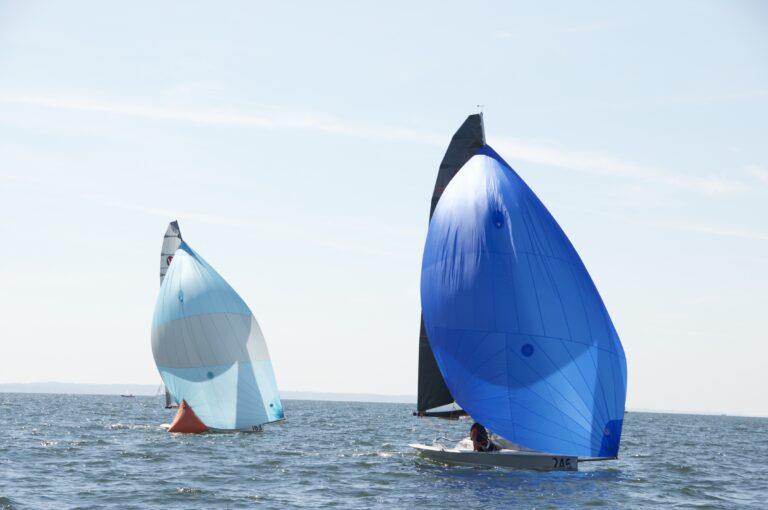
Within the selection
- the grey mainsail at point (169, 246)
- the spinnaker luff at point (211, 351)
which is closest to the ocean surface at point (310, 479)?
the spinnaker luff at point (211, 351)

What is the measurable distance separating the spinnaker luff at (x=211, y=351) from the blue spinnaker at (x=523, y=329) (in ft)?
52.4

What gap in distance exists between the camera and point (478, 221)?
29719 mm

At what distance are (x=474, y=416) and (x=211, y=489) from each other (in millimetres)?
8210

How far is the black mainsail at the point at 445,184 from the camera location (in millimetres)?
32469

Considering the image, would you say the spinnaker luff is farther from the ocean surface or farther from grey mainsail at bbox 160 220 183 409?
grey mainsail at bbox 160 220 183 409

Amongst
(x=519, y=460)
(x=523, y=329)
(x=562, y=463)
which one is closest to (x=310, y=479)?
(x=519, y=460)

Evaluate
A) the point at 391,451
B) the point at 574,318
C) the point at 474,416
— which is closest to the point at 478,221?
the point at 574,318

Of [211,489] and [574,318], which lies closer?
[211,489]

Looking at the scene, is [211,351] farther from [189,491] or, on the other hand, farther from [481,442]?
[189,491]

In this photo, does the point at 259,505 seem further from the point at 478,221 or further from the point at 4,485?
the point at 478,221

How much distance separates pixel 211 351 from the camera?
4338 centimetres

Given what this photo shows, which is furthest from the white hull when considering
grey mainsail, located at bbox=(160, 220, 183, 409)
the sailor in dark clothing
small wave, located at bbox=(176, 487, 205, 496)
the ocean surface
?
grey mainsail, located at bbox=(160, 220, 183, 409)

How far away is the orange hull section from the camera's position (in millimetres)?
44094

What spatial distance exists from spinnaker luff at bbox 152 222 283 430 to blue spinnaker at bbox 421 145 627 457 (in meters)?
16.0
